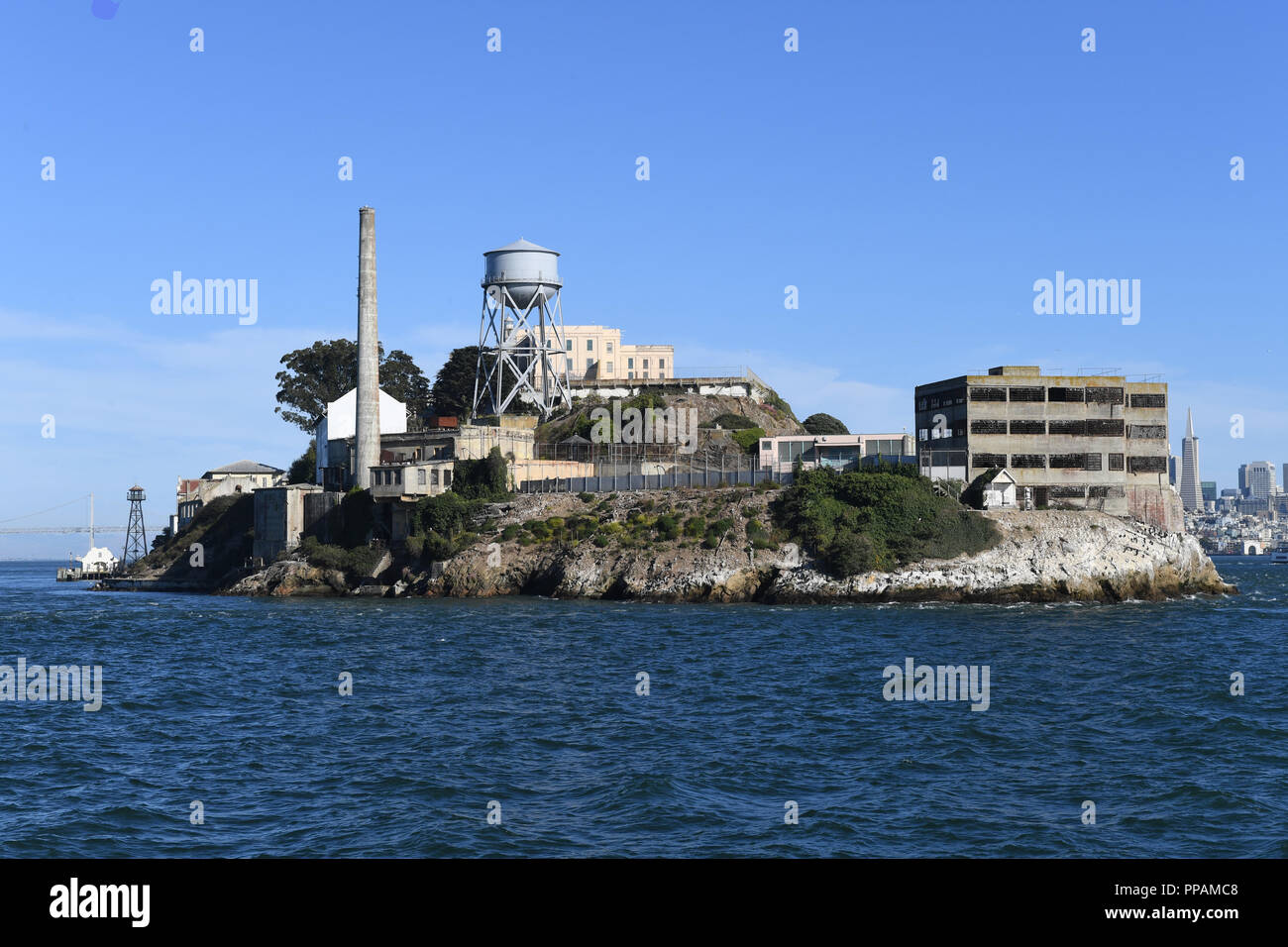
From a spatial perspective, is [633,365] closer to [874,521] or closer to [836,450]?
[836,450]

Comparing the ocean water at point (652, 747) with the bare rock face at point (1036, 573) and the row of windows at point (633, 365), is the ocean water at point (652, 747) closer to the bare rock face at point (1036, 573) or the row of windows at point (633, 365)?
the bare rock face at point (1036, 573)

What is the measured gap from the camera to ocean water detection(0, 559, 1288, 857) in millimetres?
22688

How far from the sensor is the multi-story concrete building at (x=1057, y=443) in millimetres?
95438

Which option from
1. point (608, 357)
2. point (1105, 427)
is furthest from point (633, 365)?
point (1105, 427)

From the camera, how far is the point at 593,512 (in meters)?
90.8

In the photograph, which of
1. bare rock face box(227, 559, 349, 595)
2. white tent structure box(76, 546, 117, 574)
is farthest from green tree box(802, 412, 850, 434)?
white tent structure box(76, 546, 117, 574)

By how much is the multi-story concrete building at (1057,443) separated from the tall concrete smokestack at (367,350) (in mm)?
46868

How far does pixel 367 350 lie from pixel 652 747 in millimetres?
78426

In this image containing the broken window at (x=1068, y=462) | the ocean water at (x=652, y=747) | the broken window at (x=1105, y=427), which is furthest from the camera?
the broken window at (x=1105, y=427)

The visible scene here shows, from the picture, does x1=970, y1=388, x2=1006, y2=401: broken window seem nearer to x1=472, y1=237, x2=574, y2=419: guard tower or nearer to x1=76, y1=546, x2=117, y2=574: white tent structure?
x1=472, y1=237, x2=574, y2=419: guard tower

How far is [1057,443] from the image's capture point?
96125mm

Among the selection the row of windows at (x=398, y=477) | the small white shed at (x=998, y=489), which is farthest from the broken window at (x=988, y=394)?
the row of windows at (x=398, y=477)
